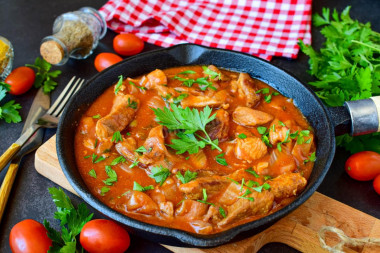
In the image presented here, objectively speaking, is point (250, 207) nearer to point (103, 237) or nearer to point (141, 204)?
point (141, 204)

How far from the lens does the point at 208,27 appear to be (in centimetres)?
530

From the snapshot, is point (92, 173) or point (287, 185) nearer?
point (287, 185)

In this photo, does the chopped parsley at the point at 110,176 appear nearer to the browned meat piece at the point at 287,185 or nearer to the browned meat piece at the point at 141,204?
the browned meat piece at the point at 141,204

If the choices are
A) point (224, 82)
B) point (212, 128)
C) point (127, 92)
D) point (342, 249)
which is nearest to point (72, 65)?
point (127, 92)

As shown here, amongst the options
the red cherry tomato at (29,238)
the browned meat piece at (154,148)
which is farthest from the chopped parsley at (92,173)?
the red cherry tomato at (29,238)

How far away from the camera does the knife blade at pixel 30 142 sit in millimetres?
3449

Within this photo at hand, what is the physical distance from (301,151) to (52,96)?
2.66 metres

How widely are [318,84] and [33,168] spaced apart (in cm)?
283

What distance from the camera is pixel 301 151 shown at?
129 inches

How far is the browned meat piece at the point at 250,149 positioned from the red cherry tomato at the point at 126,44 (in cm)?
223

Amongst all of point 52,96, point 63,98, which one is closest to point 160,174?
point 63,98

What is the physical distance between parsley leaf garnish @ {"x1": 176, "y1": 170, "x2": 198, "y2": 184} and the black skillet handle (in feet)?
3.85

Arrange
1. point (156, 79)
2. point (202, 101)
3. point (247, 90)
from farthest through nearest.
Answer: point (156, 79), point (247, 90), point (202, 101)

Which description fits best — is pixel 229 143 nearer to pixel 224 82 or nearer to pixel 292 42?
pixel 224 82
